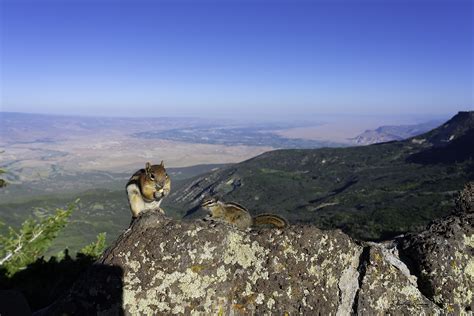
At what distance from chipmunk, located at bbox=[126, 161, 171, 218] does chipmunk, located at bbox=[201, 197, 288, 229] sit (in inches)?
55.9

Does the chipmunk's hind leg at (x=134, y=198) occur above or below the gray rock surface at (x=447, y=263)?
above

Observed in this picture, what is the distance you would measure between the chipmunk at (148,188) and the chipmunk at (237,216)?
142 centimetres

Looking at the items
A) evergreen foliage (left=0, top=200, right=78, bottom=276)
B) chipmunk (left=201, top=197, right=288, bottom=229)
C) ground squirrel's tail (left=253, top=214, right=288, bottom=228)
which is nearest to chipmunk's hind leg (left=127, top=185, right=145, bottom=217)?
chipmunk (left=201, top=197, right=288, bottom=229)

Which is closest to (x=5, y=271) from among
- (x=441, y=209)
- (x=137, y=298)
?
(x=137, y=298)

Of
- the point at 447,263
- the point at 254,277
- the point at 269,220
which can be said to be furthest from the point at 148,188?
the point at 447,263

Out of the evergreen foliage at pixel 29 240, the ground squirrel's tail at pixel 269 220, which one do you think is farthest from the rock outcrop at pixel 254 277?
the evergreen foliage at pixel 29 240

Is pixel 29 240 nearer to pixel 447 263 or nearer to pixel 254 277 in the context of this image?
pixel 254 277

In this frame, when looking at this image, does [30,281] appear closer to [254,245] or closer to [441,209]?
[254,245]

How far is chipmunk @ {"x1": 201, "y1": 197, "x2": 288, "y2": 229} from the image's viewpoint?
11072 millimetres

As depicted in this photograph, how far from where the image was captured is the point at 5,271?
66.9 feet

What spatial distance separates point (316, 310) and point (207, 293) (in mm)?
1700

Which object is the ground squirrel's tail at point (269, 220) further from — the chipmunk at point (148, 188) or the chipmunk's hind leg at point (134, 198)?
the chipmunk's hind leg at point (134, 198)

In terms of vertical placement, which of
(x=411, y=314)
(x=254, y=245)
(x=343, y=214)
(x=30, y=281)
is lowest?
(x=343, y=214)

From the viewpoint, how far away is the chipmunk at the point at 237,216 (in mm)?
11072
